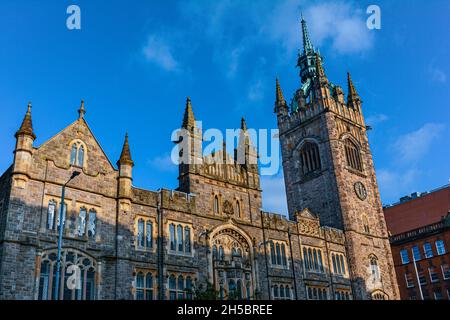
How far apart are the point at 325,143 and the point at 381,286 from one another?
1708 cm

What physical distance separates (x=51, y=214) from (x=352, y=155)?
39.2 m

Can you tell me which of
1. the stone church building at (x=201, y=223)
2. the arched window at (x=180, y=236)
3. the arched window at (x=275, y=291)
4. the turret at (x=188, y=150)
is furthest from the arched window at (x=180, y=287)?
the arched window at (x=275, y=291)

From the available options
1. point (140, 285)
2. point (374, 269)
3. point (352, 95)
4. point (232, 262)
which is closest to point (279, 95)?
point (352, 95)

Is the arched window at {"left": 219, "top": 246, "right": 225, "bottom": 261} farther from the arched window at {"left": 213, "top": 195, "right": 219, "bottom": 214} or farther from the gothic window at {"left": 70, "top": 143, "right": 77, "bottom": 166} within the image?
the gothic window at {"left": 70, "top": 143, "right": 77, "bottom": 166}

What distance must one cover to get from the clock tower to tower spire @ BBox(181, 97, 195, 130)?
2061 cm

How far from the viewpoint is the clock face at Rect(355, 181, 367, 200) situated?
56031 mm

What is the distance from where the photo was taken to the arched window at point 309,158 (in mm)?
58219

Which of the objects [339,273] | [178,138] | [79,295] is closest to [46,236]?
[79,295]

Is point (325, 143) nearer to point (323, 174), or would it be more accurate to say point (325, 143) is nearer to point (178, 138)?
point (323, 174)

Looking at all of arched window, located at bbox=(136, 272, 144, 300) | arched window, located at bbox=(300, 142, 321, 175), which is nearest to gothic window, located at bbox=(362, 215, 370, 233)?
arched window, located at bbox=(300, 142, 321, 175)

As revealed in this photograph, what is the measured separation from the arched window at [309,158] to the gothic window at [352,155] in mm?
3542

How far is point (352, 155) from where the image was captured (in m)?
59.2

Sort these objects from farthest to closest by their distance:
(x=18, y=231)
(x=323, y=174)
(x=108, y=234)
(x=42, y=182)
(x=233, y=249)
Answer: (x=323, y=174), (x=233, y=249), (x=108, y=234), (x=42, y=182), (x=18, y=231)

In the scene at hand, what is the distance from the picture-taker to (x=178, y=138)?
41.2 m
